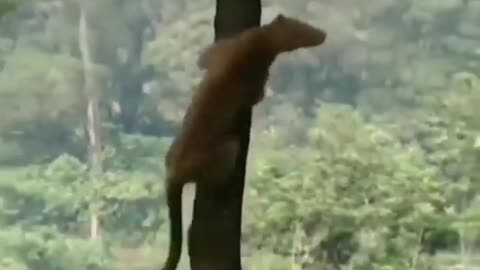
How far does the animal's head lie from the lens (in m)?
0.85

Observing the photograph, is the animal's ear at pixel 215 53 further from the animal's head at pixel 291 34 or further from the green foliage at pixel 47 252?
the green foliage at pixel 47 252

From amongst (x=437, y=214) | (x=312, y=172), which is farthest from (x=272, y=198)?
(x=437, y=214)

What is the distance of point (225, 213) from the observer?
865mm

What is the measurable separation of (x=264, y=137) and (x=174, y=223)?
147mm

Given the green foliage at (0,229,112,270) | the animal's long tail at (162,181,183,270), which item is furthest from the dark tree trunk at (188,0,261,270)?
the green foliage at (0,229,112,270)

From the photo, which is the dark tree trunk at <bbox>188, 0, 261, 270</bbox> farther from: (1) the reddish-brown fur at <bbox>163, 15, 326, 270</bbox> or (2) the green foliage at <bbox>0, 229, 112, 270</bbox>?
(2) the green foliage at <bbox>0, 229, 112, 270</bbox>

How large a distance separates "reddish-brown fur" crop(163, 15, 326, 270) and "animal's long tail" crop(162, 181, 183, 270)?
1 cm

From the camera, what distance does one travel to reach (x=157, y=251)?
3.17 feet

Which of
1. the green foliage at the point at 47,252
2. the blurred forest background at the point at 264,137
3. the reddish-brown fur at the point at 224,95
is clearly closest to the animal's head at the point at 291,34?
the reddish-brown fur at the point at 224,95

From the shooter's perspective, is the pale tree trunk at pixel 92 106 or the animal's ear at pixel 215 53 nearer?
the animal's ear at pixel 215 53

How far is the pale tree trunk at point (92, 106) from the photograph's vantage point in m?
0.97

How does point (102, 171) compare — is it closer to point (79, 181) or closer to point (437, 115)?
point (79, 181)

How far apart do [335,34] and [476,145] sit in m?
0.16

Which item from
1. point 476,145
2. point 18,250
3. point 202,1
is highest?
point 202,1
